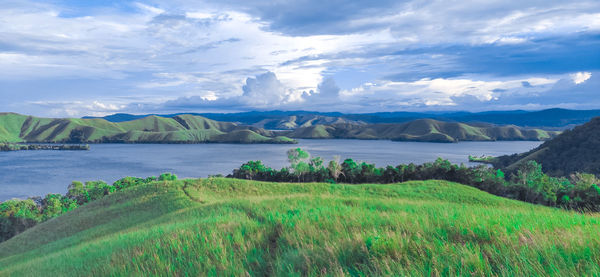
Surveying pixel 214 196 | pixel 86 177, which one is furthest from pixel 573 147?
pixel 86 177

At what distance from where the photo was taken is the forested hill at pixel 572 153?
127269mm

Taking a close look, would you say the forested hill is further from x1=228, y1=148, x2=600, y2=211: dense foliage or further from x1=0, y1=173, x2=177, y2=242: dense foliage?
x1=0, y1=173, x2=177, y2=242: dense foliage

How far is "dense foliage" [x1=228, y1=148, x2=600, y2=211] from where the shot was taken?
161 feet

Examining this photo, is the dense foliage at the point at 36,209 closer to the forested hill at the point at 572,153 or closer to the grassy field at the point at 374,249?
the grassy field at the point at 374,249

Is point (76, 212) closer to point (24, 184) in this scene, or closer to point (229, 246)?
point (229, 246)

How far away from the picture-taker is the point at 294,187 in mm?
44562

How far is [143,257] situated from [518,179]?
70.1 metres

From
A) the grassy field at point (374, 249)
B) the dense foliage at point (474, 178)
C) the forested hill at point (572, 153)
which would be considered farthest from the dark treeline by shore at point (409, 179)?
the forested hill at point (572, 153)

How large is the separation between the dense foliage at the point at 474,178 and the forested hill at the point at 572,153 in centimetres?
7828

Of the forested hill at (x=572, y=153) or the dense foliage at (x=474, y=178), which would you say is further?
the forested hill at (x=572, y=153)

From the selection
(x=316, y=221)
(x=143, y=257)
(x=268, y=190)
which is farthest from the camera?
(x=268, y=190)

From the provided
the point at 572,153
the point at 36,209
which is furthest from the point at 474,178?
the point at 572,153

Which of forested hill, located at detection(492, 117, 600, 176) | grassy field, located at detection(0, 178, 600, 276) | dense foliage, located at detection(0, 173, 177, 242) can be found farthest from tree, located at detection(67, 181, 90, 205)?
forested hill, located at detection(492, 117, 600, 176)

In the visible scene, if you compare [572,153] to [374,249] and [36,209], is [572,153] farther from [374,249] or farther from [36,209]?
[36,209]
